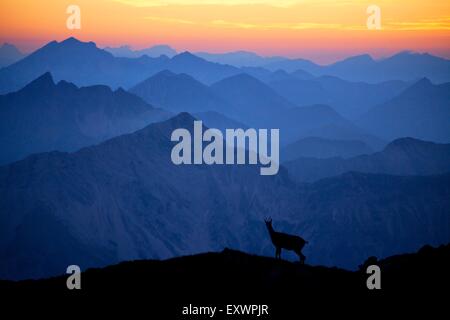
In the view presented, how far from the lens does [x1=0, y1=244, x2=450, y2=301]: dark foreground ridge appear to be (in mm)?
46312

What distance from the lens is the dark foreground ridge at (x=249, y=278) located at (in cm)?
4631

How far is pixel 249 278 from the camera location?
48.6 metres

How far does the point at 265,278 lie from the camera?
158ft

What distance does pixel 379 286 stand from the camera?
45.8m
